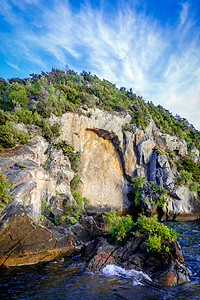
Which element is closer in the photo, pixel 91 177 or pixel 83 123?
pixel 83 123

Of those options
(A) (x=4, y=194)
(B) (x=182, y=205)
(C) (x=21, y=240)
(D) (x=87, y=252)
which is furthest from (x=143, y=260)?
(B) (x=182, y=205)

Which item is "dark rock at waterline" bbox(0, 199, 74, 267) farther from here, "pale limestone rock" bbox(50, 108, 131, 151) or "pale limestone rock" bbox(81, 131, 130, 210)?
"pale limestone rock" bbox(81, 131, 130, 210)

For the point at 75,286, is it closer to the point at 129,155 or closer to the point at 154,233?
the point at 154,233

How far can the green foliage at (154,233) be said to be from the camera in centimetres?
739

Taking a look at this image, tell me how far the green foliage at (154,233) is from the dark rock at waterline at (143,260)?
0.31m

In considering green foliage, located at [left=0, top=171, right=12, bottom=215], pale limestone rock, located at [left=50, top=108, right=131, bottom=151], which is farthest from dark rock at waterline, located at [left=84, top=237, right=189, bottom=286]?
Answer: pale limestone rock, located at [left=50, top=108, right=131, bottom=151]

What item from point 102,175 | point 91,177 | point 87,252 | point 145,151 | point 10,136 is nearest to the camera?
point 87,252

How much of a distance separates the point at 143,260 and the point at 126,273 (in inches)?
Answer: 41.1

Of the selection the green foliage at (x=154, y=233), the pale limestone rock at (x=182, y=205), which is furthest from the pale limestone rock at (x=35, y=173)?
the pale limestone rock at (x=182, y=205)

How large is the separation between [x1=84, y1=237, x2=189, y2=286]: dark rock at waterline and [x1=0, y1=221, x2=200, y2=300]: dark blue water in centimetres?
38

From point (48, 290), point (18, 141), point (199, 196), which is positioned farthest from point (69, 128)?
point (199, 196)

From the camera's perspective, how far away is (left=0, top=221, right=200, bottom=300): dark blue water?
5.41 metres

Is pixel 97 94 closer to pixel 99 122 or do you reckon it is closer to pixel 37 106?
pixel 99 122

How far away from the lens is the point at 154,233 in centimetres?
791
